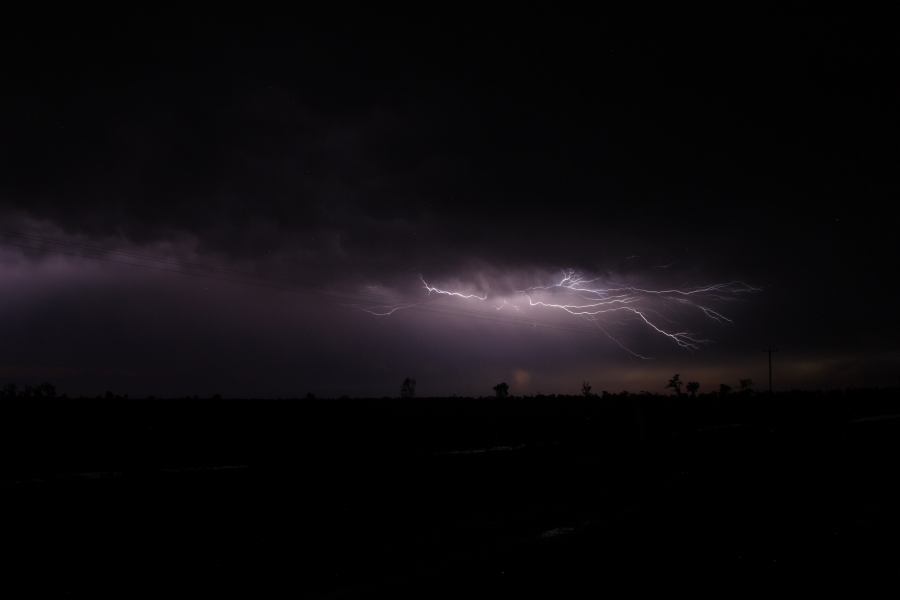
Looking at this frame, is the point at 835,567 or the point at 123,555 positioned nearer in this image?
the point at 835,567

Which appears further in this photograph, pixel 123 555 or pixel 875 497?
pixel 875 497

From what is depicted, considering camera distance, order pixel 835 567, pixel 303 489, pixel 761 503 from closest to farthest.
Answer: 1. pixel 835 567
2. pixel 761 503
3. pixel 303 489

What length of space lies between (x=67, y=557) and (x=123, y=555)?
586 mm

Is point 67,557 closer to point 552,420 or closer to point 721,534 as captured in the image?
point 721,534

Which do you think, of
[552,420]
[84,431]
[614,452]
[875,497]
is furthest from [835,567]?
[552,420]

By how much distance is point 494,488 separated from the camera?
43.1 feet

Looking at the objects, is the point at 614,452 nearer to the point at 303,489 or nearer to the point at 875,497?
the point at 875,497

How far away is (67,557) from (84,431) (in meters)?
20.5

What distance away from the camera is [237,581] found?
6.79m

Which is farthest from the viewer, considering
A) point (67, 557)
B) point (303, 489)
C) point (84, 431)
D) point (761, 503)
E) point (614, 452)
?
point (84, 431)

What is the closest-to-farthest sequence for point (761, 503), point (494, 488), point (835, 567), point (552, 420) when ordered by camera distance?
point (835, 567) → point (761, 503) → point (494, 488) → point (552, 420)

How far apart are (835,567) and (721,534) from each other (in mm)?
1813

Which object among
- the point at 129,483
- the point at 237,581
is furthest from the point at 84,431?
the point at 237,581

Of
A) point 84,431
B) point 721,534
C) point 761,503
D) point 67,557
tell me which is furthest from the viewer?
point 84,431
